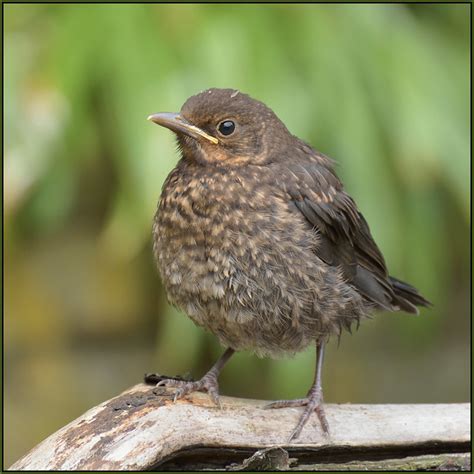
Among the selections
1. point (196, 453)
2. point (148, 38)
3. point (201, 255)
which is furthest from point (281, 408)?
point (148, 38)

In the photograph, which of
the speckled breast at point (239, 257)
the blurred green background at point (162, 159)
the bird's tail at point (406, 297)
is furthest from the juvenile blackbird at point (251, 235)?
the blurred green background at point (162, 159)

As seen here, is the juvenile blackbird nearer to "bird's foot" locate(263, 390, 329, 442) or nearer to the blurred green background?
"bird's foot" locate(263, 390, 329, 442)

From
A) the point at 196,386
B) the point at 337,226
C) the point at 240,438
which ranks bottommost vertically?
the point at 240,438

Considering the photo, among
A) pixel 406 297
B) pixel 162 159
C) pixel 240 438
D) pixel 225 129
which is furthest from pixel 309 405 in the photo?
pixel 162 159

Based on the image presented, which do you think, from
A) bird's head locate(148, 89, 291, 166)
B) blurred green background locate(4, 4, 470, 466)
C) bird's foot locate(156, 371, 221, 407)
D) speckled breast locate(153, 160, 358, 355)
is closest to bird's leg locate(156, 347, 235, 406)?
bird's foot locate(156, 371, 221, 407)

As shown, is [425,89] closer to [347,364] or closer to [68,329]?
[347,364]

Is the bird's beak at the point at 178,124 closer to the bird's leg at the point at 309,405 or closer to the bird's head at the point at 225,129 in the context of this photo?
the bird's head at the point at 225,129

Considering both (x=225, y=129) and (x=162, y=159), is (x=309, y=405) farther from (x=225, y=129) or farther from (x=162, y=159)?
(x=162, y=159)
